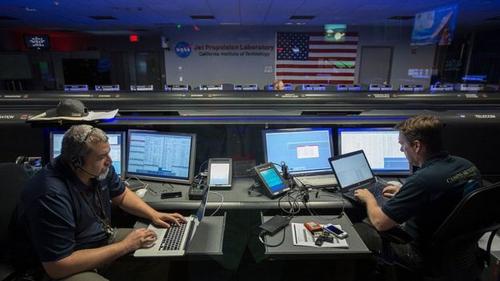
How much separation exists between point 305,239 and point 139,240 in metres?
0.77

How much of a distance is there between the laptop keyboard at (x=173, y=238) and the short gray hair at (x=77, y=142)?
0.53m

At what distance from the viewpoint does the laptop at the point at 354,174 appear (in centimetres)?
180

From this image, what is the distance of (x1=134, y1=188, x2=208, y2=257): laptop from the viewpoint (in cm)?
138

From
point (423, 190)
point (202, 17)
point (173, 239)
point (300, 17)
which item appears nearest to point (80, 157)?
point (173, 239)

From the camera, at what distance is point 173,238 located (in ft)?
4.89

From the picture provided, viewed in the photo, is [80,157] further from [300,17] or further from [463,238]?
[300,17]

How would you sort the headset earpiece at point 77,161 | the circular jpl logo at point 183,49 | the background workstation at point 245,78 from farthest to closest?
the circular jpl logo at point 183,49 < the background workstation at point 245,78 < the headset earpiece at point 77,161

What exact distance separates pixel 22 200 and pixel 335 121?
5.68 feet

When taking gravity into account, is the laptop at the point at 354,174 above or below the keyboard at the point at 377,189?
above

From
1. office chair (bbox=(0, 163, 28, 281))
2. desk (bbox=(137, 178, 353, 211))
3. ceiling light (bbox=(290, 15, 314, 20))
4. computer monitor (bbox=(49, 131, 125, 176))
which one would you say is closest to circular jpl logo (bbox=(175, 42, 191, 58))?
ceiling light (bbox=(290, 15, 314, 20))

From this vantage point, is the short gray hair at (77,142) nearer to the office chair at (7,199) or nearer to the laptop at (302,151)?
the office chair at (7,199)

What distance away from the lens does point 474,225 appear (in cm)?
129

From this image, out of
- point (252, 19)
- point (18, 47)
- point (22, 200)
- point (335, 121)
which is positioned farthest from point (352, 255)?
point (18, 47)

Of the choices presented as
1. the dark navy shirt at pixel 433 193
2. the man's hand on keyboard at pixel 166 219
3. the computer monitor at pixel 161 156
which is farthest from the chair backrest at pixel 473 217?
the computer monitor at pixel 161 156
